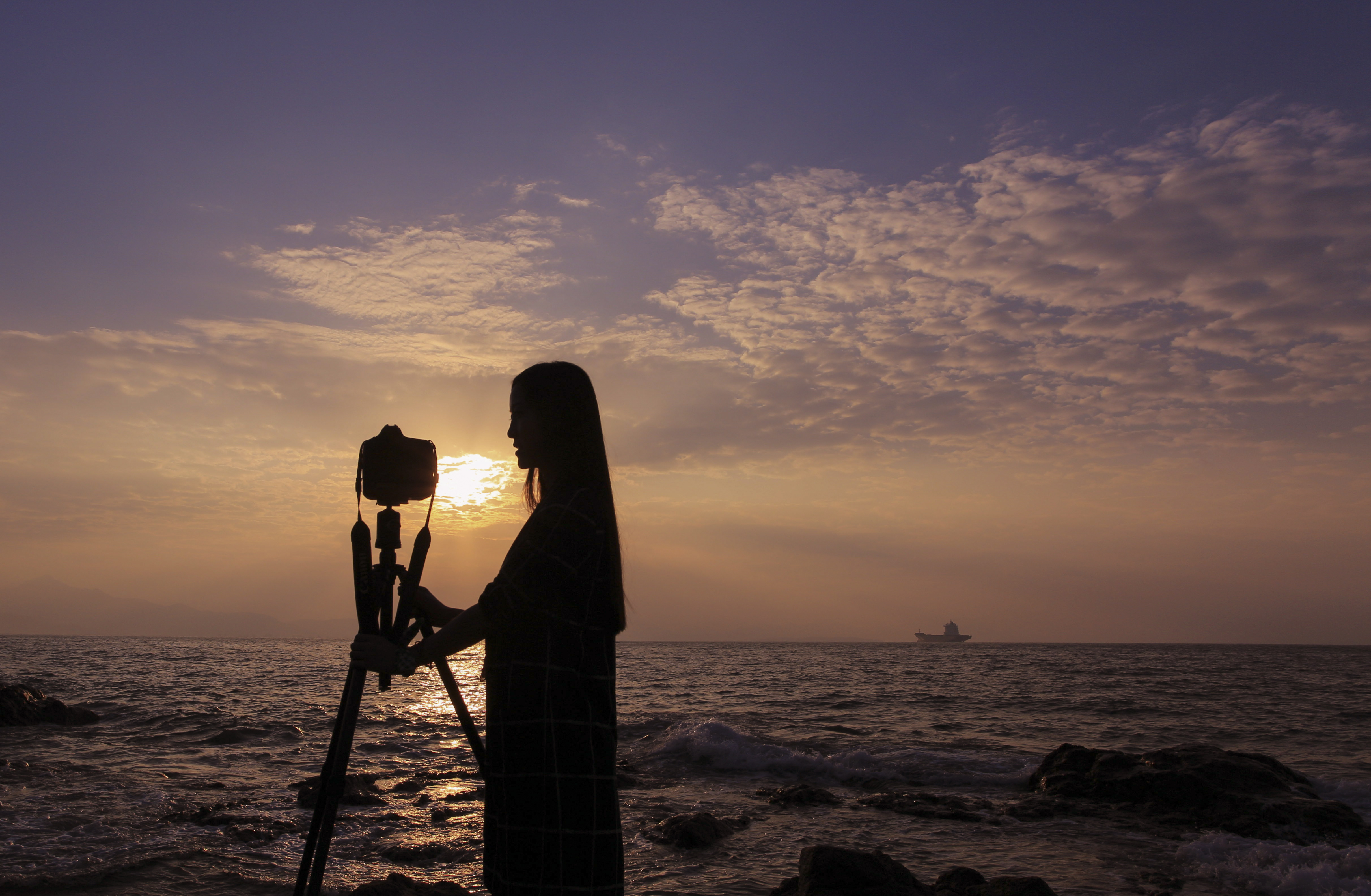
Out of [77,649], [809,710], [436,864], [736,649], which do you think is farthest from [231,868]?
[736,649]

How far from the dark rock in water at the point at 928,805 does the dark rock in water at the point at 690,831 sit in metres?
2.22

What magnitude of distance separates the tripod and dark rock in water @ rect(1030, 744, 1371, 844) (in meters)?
9.10

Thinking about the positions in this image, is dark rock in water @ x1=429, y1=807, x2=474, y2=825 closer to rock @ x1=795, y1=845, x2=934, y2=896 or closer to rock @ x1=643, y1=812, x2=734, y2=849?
rock @ x1=643, y1=812, x2=734, y2=849

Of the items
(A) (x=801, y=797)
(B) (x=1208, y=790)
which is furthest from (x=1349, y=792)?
(A) (x=801, y=797)

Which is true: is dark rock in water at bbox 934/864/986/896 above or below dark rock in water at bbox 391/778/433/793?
above

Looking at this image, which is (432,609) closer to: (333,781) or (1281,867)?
(333,781)

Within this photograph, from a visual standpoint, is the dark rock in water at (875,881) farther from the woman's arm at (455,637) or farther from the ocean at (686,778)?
the woman's arm at (455,637)

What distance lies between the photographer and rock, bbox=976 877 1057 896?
5.04 metres

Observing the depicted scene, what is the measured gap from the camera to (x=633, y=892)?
552cm

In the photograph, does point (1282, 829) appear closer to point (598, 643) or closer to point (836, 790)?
point (836, 790)

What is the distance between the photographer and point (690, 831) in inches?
271

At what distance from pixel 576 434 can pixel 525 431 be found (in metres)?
0.16

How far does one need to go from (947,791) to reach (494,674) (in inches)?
372

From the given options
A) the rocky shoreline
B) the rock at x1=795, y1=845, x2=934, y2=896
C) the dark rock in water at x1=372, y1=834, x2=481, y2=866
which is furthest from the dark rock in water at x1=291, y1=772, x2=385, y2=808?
the rock at x1=795, y1=845, x2=934, y2=896
